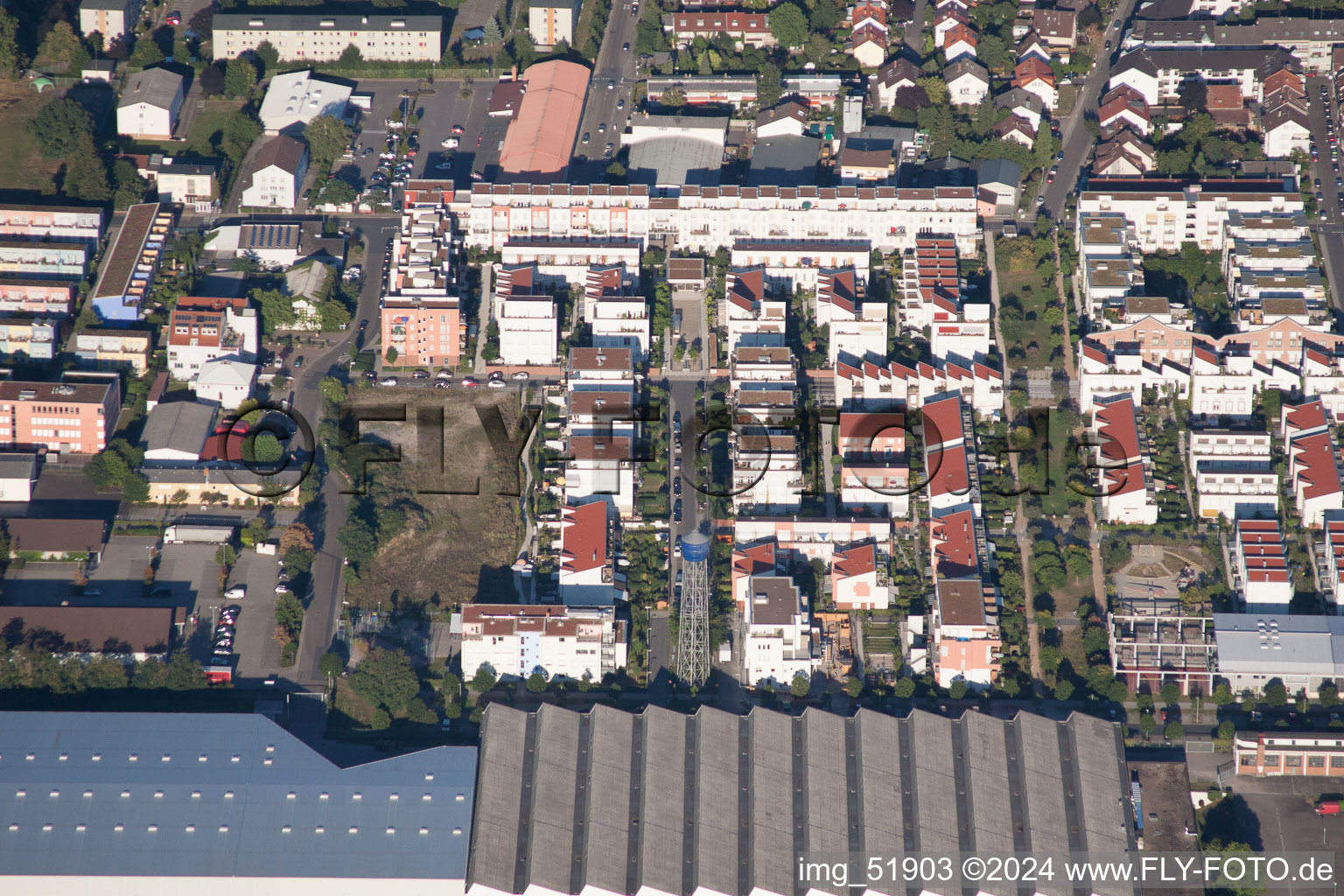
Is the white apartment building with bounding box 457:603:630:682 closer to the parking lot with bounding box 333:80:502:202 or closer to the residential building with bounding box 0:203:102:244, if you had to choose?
the parking lot with bounding box 333:80:502:202

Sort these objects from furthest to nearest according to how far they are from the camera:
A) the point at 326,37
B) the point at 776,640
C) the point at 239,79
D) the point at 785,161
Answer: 1. the point at 326,37
2. the point at 239,79
3. the point at 785,161
4. the point at 776,640

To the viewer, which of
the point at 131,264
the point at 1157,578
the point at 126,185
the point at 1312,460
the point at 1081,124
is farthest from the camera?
the point at 1081,124

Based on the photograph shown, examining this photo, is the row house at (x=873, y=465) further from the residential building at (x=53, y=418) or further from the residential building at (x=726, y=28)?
the residential building at (x=53, y=418)

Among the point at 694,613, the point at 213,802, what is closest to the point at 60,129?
the point at 213,802

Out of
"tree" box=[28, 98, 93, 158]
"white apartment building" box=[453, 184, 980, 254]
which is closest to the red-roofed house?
"white apartment building" box=[453, 184, 980, 254]

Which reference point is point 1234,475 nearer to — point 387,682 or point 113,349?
point 387,682

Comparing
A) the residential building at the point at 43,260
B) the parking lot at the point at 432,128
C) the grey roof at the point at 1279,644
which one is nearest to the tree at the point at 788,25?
the parking lot at the point at 432,128

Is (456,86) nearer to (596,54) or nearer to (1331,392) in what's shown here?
(596,54)
